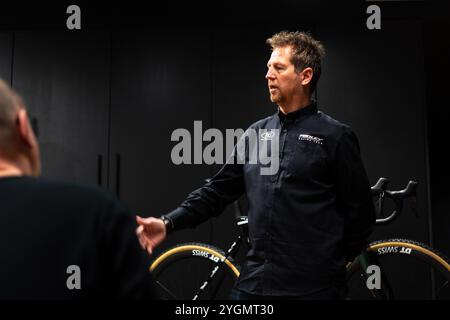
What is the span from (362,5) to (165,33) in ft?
5.54

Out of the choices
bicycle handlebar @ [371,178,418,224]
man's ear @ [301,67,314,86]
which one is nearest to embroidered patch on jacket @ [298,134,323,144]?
man's ear @ [301,67,314,86]

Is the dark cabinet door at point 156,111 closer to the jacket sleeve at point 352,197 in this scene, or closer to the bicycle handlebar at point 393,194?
the bicycle handlebar at point 393,194

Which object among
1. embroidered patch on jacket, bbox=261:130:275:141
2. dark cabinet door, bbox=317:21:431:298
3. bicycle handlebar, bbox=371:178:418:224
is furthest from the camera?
dark cabinet door, bbox=317:21:431:298

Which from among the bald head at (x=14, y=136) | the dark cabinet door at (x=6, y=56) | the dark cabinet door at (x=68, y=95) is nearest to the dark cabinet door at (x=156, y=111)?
the dark cabinet door at (x=68, y=95)

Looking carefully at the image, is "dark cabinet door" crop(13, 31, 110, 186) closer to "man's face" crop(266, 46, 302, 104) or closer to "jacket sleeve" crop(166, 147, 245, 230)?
"jacket sleeve" crop(166, 147, 245, 230)

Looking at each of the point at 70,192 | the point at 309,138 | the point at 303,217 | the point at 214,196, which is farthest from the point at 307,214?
the point at 70,192

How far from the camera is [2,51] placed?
4.26 metres

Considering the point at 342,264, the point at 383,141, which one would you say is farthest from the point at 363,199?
the point at 383,141

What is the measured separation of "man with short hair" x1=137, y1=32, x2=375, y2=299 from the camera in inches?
66.9

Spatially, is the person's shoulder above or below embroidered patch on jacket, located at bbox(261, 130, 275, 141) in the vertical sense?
below

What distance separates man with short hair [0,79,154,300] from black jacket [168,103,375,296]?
3.45ft

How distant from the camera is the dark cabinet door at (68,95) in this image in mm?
4102

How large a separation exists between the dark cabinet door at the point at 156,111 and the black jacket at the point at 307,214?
84.2 inches

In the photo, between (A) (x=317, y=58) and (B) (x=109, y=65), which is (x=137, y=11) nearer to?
(B) (x=109, y=65)
